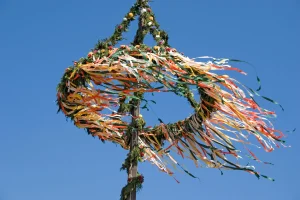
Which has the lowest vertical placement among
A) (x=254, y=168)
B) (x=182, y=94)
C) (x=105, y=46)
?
(x=254, y=168)

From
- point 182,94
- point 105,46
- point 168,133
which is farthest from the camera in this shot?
point 168,133

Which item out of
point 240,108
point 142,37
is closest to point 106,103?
point 142,37

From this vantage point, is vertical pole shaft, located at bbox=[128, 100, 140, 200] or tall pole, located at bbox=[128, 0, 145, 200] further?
tall pole, located at bbox=[128, 0, 145, 200]

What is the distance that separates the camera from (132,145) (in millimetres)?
11258

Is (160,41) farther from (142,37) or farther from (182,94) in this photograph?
(182,94)

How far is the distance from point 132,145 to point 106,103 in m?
0.93

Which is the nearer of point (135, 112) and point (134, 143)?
point (134, 143)

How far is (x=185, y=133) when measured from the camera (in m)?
11.2

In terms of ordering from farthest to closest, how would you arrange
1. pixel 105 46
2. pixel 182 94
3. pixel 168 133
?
pixel 168 133
pixel 105 46
pixel 182 94

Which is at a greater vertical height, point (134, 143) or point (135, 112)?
point (135, 112)

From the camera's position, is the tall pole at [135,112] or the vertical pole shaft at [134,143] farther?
the tall pole at [135,112]

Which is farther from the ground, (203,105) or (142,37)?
(142,37)

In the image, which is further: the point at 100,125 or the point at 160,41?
the point at 100,125

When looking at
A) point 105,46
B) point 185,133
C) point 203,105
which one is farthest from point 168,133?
point 105,46
